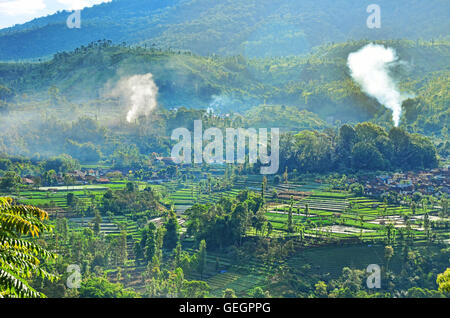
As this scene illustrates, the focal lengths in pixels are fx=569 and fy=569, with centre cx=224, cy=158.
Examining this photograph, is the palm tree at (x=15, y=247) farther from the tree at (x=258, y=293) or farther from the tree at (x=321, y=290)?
the tree at (x=321, y=290)

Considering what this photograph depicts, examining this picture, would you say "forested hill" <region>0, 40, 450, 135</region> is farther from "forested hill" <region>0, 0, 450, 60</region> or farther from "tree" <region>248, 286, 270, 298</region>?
"tree" <region>248, 286, 270, 298</region>

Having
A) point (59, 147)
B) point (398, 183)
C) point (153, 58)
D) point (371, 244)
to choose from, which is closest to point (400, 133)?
point (398, 183)

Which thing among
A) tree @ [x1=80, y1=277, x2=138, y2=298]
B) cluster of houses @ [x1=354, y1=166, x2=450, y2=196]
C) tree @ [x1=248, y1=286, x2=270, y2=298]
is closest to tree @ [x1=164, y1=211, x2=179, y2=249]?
tree @ [x1=80, y1=277, x2=138, y2=298]

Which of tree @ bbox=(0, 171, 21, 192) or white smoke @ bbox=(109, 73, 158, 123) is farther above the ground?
white smoke @ bbox=(109, 73, 158, 123)

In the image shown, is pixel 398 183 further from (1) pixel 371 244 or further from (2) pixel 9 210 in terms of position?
(2) pixel 9 210

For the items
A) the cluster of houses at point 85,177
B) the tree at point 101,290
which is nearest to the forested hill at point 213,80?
the cluster of houses at point 85,177

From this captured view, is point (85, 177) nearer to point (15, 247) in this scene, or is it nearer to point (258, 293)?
point (258, 293)
